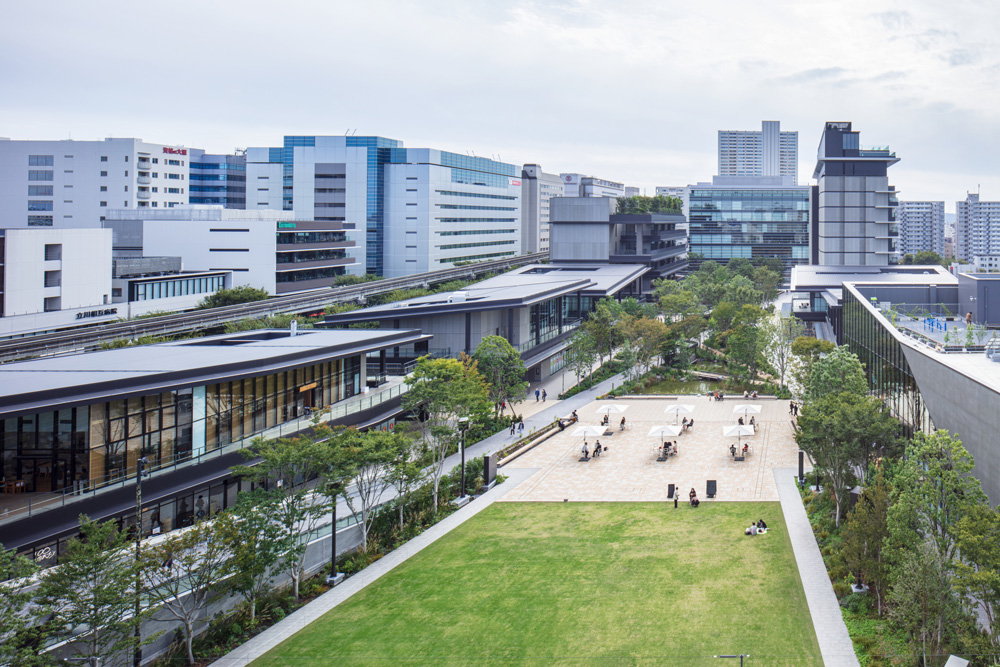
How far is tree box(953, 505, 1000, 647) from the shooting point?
18656mm

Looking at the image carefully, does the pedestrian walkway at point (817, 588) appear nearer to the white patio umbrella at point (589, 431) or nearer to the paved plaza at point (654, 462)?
the paved plaza at point (654, 462)

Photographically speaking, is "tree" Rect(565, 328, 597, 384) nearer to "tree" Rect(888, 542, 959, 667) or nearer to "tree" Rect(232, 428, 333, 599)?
"tree" Rect(232, 428, 333, 599)

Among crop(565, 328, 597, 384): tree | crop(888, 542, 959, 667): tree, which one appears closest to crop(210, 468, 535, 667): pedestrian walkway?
crop(888, 542, 959, 667): tree

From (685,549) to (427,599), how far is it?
33.4ft

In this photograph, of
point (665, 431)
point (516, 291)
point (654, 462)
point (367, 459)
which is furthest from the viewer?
point (516, 291)

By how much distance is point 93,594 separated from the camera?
69.2 feet

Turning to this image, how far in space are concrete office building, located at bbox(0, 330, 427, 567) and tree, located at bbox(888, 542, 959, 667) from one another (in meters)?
23.4

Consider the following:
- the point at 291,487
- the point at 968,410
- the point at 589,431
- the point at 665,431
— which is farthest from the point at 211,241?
the point at 968,410

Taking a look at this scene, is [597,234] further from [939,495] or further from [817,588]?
[939,495]

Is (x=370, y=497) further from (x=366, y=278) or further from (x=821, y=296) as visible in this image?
(x=366, y=278)

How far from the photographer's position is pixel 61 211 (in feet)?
403

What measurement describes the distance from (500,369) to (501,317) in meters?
13.0

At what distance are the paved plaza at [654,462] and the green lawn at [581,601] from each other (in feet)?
14.4

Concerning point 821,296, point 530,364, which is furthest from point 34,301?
point 821,296
